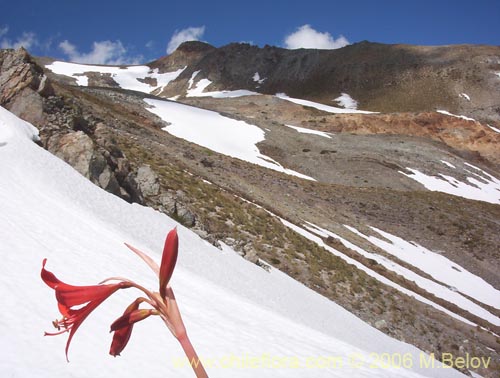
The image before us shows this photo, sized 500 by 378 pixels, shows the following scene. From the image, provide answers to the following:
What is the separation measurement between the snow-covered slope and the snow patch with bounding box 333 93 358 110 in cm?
8504

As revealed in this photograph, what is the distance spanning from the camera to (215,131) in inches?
1716

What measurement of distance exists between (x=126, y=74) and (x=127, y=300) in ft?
486

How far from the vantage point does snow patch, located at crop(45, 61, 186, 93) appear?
130125 millimetres

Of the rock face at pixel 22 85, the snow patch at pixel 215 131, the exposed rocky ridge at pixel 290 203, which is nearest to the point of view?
the rock face at pixel 22 85

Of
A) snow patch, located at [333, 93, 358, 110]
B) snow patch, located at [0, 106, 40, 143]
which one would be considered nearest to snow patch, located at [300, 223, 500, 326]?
snow patch, located at [0, 106, 40, 143]

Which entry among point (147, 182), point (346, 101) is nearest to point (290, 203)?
point (147, 182)

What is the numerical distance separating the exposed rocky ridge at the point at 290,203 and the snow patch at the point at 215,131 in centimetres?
198

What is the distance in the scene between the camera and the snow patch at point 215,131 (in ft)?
127

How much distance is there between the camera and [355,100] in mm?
95812

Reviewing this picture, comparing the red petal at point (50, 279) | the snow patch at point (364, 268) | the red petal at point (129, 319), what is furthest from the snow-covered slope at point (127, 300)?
the snow patch at point (364, 268)

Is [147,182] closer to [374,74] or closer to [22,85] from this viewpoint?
[22,85]

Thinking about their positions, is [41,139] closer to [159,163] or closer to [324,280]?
[159,163]

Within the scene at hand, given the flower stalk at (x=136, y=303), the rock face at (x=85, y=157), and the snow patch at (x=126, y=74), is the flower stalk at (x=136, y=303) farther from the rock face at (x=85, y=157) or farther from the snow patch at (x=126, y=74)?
the snow patch at (x=126, y=74)

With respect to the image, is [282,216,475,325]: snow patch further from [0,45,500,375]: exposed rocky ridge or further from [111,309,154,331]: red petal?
[111,309,154,331]: red petal
